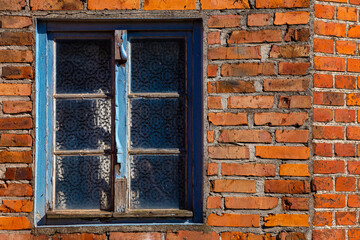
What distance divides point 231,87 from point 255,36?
12.4 inches

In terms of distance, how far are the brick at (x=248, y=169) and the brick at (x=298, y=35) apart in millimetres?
707

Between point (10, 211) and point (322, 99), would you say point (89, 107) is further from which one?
point (322, 99)

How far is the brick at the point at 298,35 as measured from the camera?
6.98 feet

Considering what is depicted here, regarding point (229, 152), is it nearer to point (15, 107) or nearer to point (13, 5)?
point (15, 107)

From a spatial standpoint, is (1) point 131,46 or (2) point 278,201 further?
(1) point 131,46

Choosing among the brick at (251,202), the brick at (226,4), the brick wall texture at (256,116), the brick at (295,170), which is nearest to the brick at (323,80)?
the brick wall texture at (256,116)

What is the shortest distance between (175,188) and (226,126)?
0.46 meters

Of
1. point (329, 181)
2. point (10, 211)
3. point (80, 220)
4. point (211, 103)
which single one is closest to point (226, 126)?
point (211, 103)

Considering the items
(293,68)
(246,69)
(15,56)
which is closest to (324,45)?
(293,68)

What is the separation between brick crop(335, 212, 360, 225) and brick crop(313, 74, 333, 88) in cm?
70

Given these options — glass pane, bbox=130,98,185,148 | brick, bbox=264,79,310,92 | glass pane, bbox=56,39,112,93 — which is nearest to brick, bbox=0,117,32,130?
glass pane, bbox=56,39,112,93

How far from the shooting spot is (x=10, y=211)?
2.10 metres

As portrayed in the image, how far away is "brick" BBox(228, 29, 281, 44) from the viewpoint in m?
2.14

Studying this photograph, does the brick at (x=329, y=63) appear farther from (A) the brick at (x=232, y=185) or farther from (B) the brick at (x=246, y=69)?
(A) the brick at (x=232, y=185)
